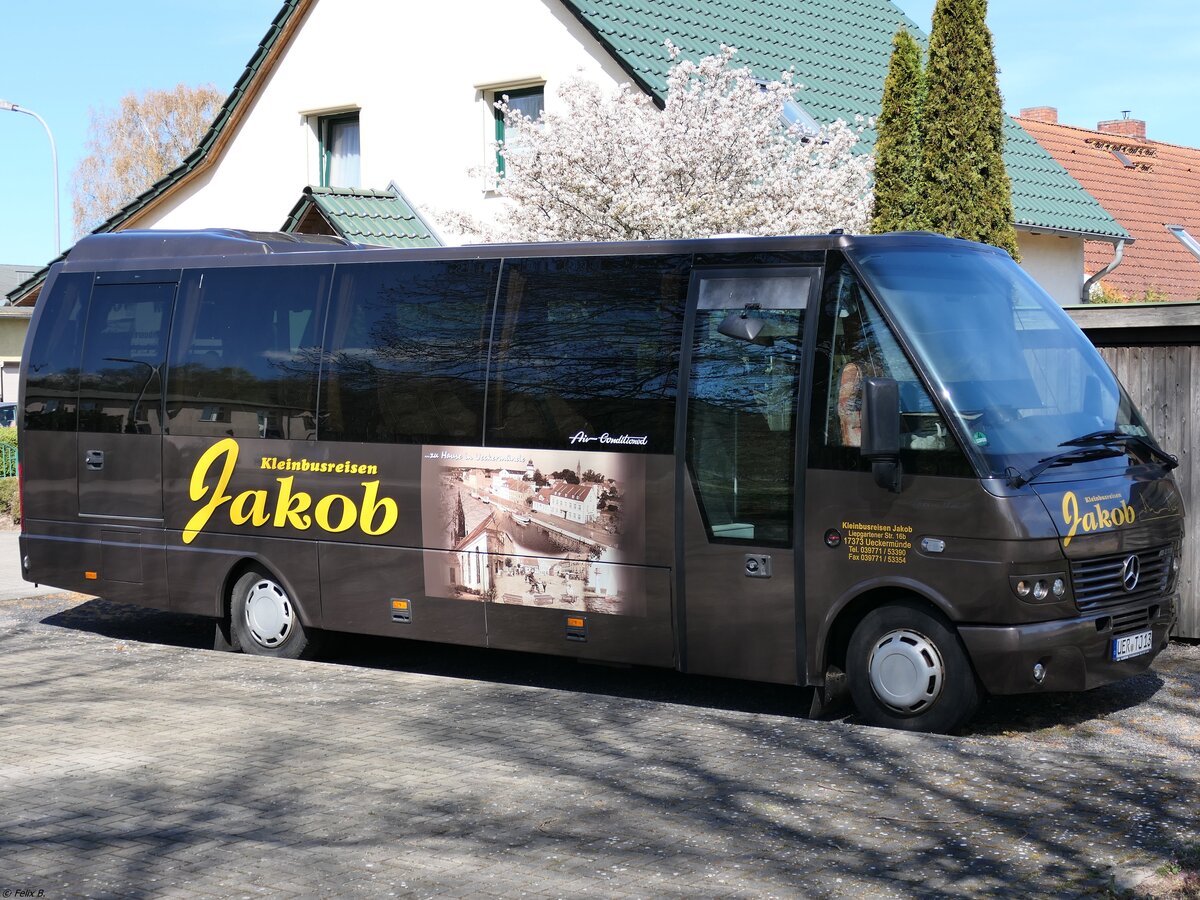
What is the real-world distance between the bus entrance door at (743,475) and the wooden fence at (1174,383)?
143 inches

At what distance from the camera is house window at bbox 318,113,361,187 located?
24.5 m

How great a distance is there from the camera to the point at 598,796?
698 cm

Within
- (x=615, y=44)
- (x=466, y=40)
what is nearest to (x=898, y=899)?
(x=615, y=44)

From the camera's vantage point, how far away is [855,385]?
8.53 metres

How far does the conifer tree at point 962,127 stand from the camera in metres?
16.9

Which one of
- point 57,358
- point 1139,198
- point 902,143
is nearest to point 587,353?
point 57,358

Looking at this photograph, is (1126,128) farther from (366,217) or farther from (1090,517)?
(1090,517)

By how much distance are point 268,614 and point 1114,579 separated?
5910 millimetres

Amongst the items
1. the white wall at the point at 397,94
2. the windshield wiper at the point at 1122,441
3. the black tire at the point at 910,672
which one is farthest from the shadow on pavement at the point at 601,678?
the white wall at the point at 397,94

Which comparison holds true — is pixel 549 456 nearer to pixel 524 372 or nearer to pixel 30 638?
pixel 524 372

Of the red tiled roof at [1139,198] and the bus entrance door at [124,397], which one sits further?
the red tiled roof at [1139,198]

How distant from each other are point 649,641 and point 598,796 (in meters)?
2.40

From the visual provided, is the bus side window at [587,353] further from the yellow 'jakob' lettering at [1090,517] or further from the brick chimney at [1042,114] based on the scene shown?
the brick chimney at [1042,114]

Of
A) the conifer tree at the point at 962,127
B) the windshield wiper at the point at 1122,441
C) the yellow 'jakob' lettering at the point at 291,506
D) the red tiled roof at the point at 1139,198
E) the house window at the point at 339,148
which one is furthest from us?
the red tiled roof at the point at 1139,198
